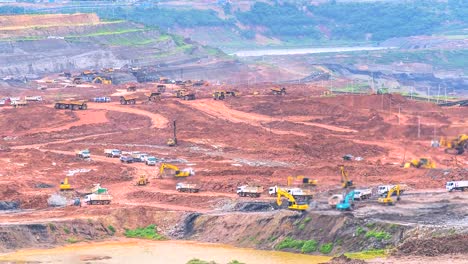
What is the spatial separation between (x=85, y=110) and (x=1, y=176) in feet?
151

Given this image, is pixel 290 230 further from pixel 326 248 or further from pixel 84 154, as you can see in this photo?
pixel 84 154

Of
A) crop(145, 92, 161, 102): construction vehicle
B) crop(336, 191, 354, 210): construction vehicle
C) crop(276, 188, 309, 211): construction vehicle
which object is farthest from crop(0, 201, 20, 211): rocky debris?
crop(145, 92, 161, 102): construction vehicle

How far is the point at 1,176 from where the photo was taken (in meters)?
97.3

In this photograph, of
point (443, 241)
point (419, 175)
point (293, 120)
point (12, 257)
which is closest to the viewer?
point (443, 241)

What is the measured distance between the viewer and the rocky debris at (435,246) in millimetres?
60269

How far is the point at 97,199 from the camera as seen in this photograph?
3359 inches

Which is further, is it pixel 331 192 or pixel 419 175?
pixel 419 175

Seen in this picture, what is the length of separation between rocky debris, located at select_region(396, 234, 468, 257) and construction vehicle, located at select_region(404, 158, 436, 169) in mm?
34183

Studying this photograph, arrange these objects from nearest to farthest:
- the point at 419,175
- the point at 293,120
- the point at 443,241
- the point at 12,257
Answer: the point at 443,241 < the point at 12,257 < the point at 419,175 < the point at 293,120

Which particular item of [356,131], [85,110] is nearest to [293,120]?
[356,131]

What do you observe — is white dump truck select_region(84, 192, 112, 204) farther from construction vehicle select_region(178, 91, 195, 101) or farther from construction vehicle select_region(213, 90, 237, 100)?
construction vehicle select_region(213, 90, 237, 100)

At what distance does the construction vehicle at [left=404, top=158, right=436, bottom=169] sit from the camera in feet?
319

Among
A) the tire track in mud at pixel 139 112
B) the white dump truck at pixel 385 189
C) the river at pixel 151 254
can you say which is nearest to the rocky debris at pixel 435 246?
the river at pixel 151 254

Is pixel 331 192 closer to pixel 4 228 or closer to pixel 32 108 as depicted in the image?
pixel 4 228
